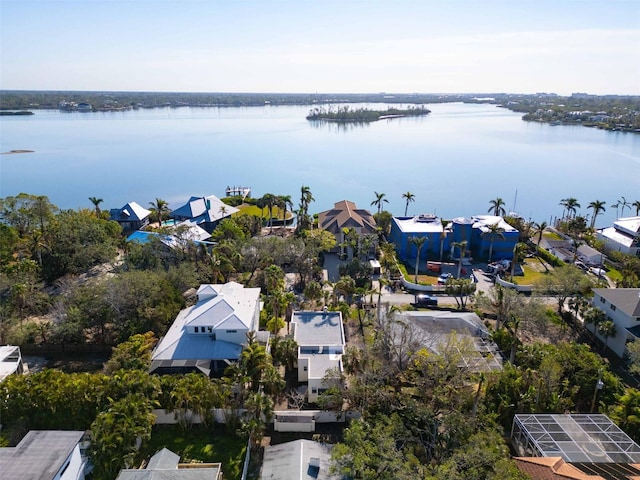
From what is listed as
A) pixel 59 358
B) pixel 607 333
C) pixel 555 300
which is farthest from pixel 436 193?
pixel 59 358

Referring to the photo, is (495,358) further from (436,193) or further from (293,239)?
(436,193)

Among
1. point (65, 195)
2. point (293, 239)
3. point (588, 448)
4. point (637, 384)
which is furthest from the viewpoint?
point (65, 195)

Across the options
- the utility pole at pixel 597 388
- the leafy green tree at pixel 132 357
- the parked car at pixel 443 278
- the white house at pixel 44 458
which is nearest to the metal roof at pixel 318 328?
the leafy green tree at pixel 132 357

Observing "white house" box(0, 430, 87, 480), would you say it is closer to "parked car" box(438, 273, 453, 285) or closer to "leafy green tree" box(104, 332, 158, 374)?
"leafy green tree" box(104, 332, 158, 374)

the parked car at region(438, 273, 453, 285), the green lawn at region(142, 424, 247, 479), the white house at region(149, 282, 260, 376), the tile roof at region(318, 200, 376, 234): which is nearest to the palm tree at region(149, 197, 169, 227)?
the tile roof at region(318, 200, 376, 234)

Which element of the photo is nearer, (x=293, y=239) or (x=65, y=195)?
(x=293, y=239)

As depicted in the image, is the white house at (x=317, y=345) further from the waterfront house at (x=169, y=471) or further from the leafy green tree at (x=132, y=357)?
the leafy green tree at (x=132, y=357)
